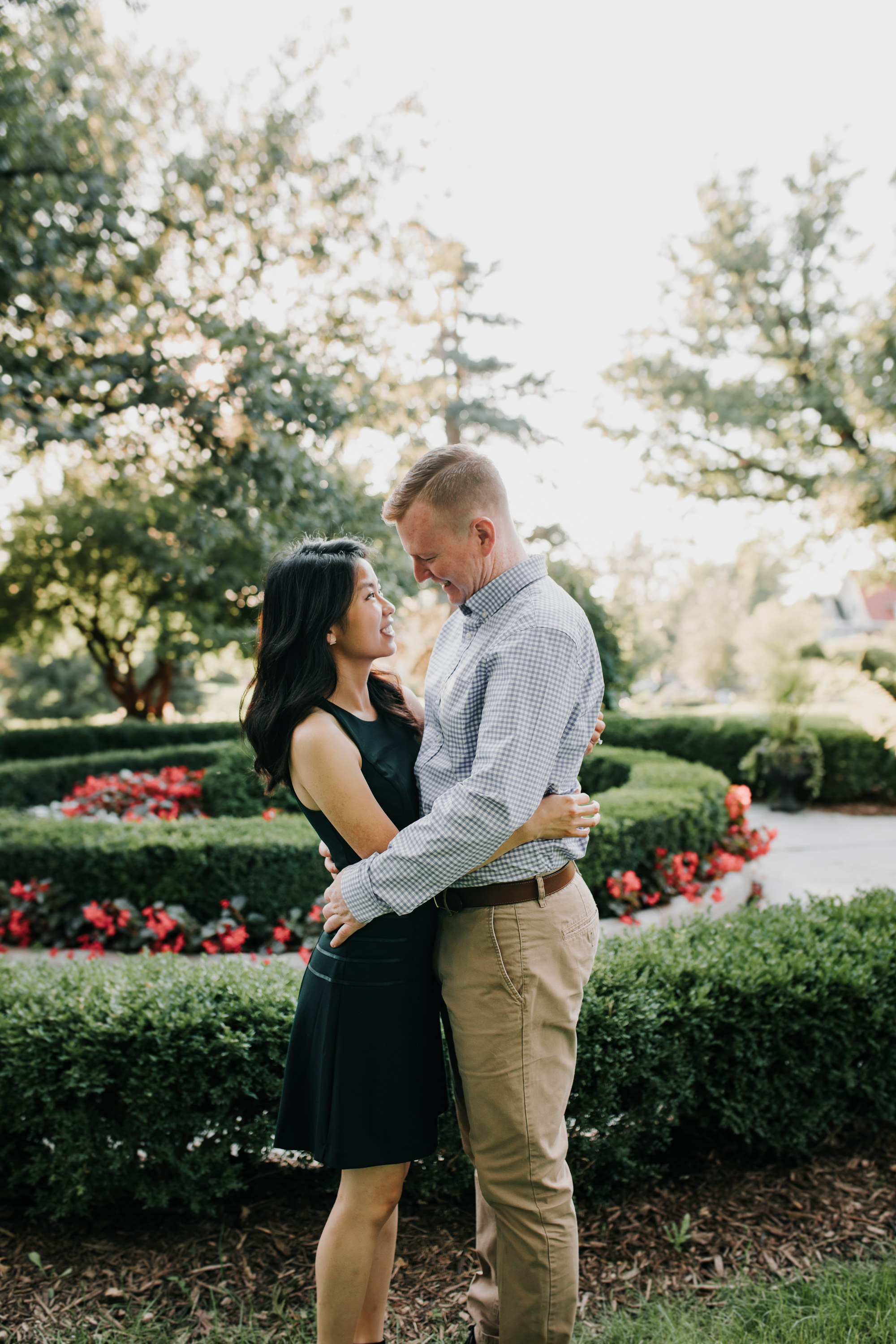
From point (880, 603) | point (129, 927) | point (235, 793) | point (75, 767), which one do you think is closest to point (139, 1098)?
point (129, 927)

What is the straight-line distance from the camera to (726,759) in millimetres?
12141

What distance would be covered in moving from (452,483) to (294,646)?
1.96 ft

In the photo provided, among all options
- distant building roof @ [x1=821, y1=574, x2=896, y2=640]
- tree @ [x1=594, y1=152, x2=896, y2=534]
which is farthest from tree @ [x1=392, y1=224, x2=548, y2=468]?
distant building roof @ [x1=821, y1=574, x2=896, y2=640]

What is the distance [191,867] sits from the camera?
510cm

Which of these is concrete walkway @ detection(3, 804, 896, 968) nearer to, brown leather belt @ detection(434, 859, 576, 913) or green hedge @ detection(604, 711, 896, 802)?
green hedge @ detection(604, 711, 896, 802)

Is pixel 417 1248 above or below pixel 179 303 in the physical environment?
below

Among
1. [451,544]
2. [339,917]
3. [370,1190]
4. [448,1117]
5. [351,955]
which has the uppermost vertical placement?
[451,544]

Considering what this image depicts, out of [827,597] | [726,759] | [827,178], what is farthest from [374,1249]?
[827,597]

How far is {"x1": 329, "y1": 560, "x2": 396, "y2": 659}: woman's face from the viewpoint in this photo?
84.0 inches

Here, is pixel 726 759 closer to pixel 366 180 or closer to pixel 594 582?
pixel 594 582

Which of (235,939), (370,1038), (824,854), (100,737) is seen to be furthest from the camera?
(100,737)

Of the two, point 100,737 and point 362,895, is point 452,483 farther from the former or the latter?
point 100,737

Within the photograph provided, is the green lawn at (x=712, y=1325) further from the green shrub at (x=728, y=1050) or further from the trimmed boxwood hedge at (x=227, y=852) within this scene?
the trimmed boxwood hedge at (x=227, y=852)

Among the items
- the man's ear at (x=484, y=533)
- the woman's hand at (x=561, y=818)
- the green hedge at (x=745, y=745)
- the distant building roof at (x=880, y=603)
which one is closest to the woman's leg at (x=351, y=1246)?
the woman's hand at (x=561, y=818)
